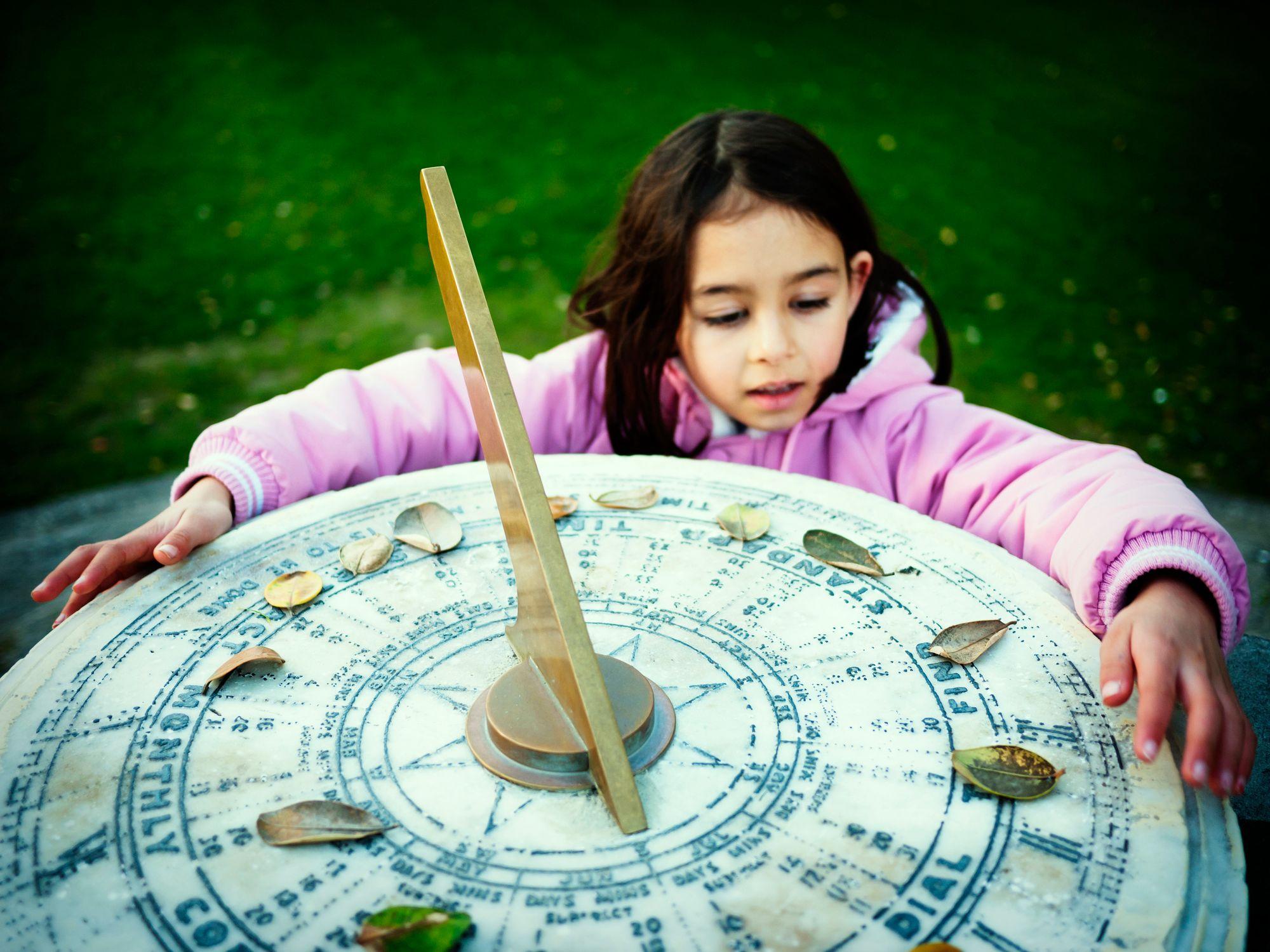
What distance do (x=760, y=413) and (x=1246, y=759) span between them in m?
1.34

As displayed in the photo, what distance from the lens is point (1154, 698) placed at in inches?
58.6

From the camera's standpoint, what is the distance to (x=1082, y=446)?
7.36ft

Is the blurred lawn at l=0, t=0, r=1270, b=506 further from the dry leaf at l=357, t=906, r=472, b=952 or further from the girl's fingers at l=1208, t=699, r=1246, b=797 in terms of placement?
the dry leaf at l=357, t=906, r=472, b=952

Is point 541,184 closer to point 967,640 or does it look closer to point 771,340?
point 771,340

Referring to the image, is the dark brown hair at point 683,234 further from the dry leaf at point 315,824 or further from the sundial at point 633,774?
the dry leaf at point 315,824

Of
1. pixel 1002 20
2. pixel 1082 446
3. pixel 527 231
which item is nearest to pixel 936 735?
pixel 1082 446

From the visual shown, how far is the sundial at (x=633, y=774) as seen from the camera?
125cm

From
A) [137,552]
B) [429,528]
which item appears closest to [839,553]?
[429,528]

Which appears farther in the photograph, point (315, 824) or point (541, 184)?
point (541, 184)

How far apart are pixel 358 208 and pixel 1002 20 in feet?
23.3

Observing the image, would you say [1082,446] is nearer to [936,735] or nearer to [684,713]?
[936,735]

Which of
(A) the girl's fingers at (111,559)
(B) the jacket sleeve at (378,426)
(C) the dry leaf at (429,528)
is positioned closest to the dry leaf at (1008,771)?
(C) the dry leaf at (429,528)

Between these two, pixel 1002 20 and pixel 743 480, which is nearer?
pixel 743 480

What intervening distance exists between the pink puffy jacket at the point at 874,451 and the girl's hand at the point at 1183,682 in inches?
3.6
